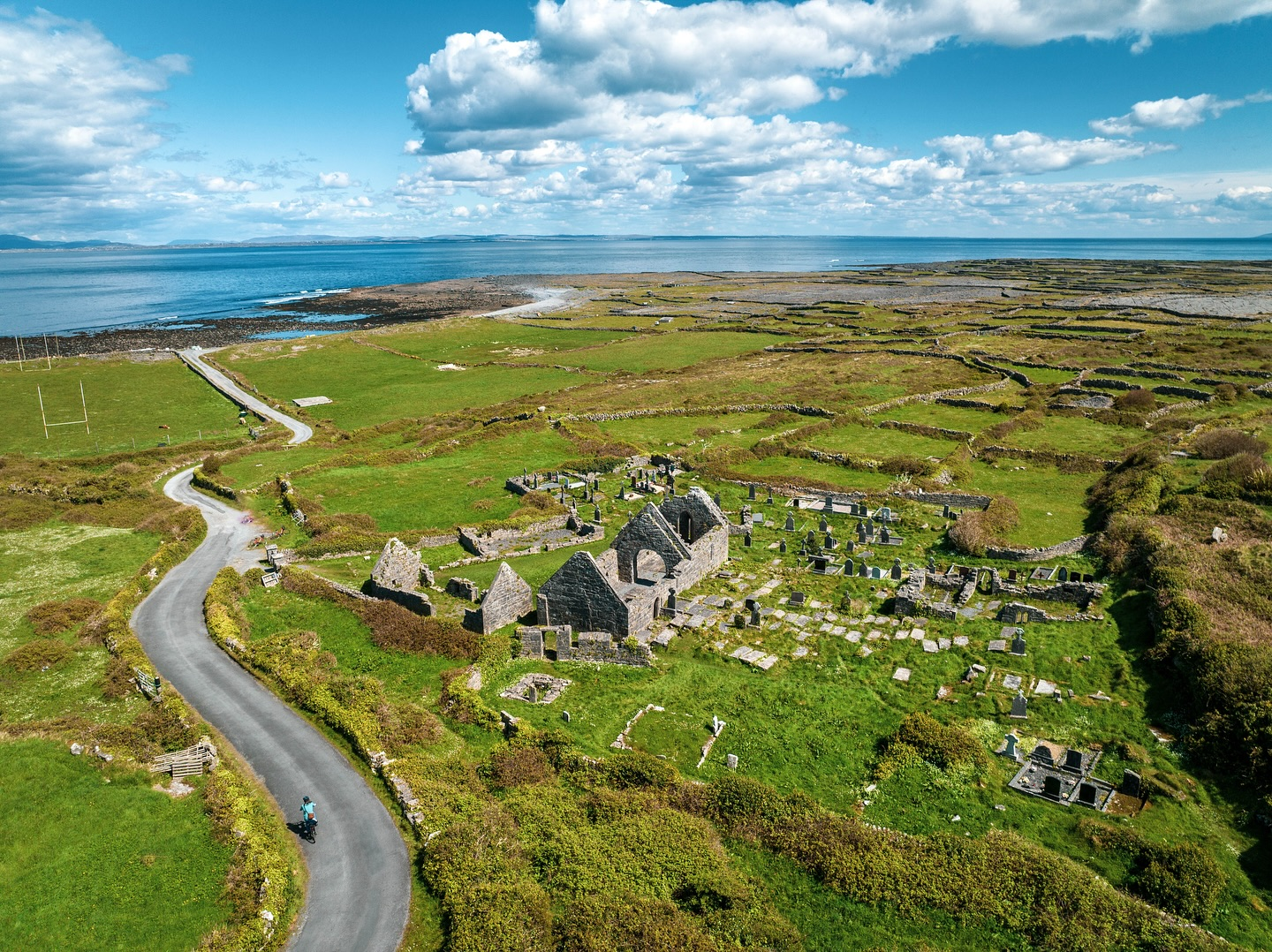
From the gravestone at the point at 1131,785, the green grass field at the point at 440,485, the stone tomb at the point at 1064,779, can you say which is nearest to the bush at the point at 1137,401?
the green grass field at the point at 440,485

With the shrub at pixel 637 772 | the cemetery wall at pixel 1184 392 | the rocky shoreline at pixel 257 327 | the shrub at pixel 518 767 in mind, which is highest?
the rocky shoreline at pixel 257 327

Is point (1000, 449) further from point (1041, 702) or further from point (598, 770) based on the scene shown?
point (598, 770)

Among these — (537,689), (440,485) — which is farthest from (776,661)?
(440,485)

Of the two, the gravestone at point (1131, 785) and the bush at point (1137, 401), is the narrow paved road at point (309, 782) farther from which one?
the bush at point (1137, 401)

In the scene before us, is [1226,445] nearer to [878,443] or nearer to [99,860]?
[878,443]

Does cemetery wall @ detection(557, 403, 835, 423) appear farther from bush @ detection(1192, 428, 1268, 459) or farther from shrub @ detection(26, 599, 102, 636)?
shrub @ detection(26, 599, 102, 636)

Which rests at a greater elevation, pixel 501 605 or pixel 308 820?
pixel 501 605
